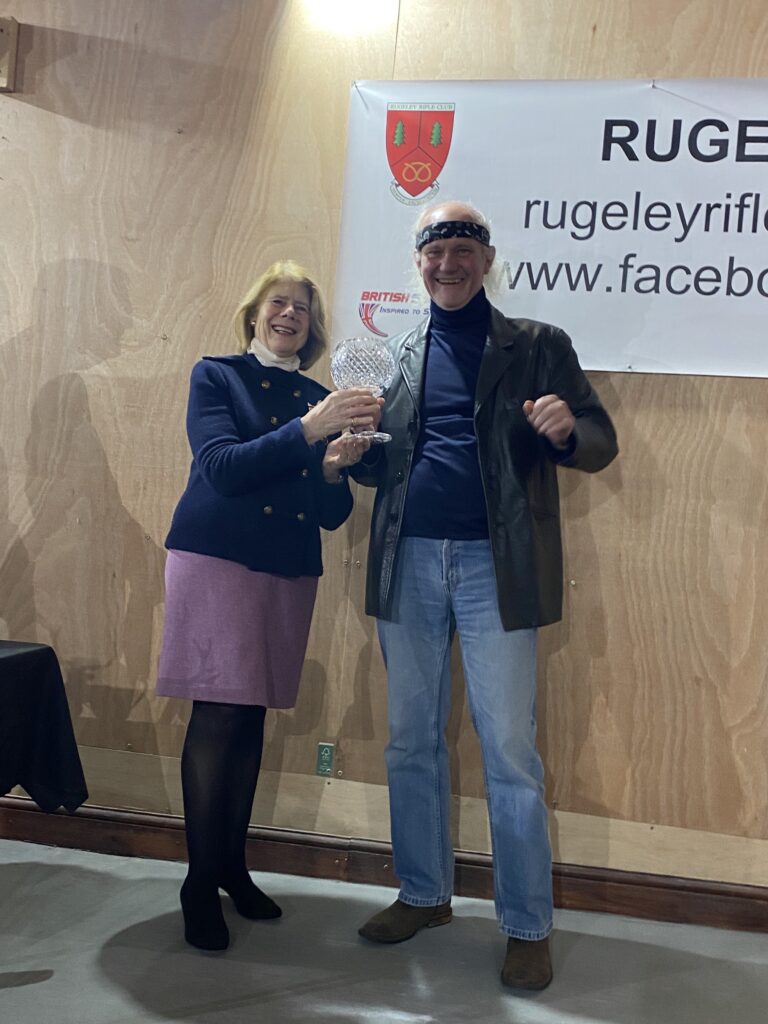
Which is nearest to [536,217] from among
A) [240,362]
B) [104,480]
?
[240,362]

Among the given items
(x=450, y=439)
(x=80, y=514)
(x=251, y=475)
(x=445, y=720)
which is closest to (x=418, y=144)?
(x=450, y=439)

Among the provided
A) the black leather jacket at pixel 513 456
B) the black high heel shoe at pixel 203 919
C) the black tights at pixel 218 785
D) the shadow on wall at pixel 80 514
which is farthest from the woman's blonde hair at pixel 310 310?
the black high heel shoe at pixel 203 919

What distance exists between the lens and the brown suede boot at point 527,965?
2068 millimetres

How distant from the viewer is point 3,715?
6.47 feet

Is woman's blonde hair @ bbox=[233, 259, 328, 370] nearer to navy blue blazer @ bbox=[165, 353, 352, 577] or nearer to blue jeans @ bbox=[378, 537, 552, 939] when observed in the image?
navy blue blazer @ bbox=[165, 353, 352, 577]

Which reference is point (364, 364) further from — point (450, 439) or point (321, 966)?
point (321, 966)

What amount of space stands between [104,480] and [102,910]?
1.16 meters

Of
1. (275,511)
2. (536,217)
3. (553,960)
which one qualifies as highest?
(536,217)

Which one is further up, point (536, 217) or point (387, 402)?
point (536, 217)

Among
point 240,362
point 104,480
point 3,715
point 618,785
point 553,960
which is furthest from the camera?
point 104,480

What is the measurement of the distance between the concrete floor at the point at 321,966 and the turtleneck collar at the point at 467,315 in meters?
1.40

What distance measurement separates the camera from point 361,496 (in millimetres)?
2738

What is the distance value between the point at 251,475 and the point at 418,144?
1098 millimetres

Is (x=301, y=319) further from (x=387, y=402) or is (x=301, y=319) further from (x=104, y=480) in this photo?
(x=104, y=480)
